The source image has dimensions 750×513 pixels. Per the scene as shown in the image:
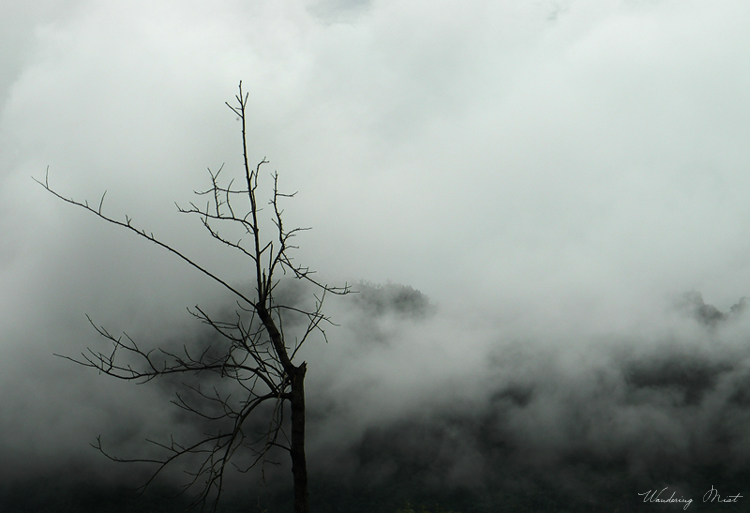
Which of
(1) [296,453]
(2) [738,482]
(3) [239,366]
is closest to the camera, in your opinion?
(3) [239,366]

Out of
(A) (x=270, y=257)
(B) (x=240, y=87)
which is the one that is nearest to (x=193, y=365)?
(A) (x=270, y=257)

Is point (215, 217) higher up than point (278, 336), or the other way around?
point (215, 217)

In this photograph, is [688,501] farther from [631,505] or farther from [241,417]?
[241,417]

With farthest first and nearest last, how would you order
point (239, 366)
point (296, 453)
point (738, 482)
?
point (738, 482)
point (296, 453)
point (239, 366)

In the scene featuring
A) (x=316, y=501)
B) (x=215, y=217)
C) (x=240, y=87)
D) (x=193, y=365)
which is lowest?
(x=193, y=365)

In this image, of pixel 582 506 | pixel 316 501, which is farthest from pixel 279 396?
pixel 582 506

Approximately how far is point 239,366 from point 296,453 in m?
1.34

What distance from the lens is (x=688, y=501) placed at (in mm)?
199750

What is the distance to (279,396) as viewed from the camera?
20.7ft

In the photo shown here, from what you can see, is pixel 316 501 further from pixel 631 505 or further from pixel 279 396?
pixel 279 396

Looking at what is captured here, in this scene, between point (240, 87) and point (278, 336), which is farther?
point (278, 336)

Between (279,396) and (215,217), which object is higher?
(215,217)

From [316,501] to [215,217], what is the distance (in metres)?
210

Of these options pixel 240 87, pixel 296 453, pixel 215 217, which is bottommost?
pixel 296 453
